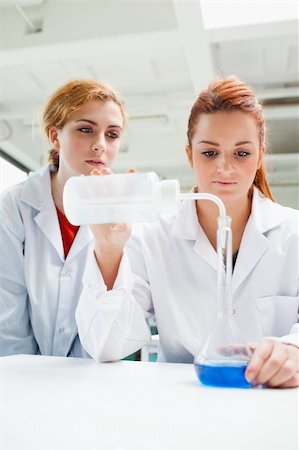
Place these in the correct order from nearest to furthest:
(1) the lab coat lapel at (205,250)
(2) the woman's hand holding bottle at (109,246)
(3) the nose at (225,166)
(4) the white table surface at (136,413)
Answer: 1. (4) the white table surface at (136,413)
2. (2) the woman's hand holding bottle at (109,246)
3. (3) the nose at (225,166)
4. (1) the lab coat lapel at (205,250)

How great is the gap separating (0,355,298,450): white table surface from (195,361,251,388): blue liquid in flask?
22 millimetres

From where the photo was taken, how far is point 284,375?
0.87m

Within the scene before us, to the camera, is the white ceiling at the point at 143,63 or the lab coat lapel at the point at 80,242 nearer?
the lab coat lapel at the point at 80,242

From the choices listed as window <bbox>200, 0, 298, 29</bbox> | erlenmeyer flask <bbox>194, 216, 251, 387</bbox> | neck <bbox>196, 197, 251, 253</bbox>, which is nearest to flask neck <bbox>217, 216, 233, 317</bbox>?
erlenmeyer flask <bbox>194, 216, 251, 387</bbox>

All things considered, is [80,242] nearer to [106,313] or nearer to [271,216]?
[106,313]

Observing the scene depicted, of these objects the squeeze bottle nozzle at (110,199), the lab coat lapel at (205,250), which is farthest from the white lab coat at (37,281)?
the squeeze bottle nozzle at (110,199)

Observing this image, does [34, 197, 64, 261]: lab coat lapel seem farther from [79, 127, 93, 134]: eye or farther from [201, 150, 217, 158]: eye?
[201, 150, 217, 158]: eye

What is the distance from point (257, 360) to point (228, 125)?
711 mm

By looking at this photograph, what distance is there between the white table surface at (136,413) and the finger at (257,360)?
3 centimetres

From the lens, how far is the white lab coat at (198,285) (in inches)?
52.0

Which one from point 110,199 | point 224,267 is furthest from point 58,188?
point 224,267

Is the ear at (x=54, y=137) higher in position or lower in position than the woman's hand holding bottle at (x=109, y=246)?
higher

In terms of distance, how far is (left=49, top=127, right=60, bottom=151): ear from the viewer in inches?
69.5

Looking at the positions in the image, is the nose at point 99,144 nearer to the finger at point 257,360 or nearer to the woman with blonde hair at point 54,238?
the woman with blonde hair at point 54,238
